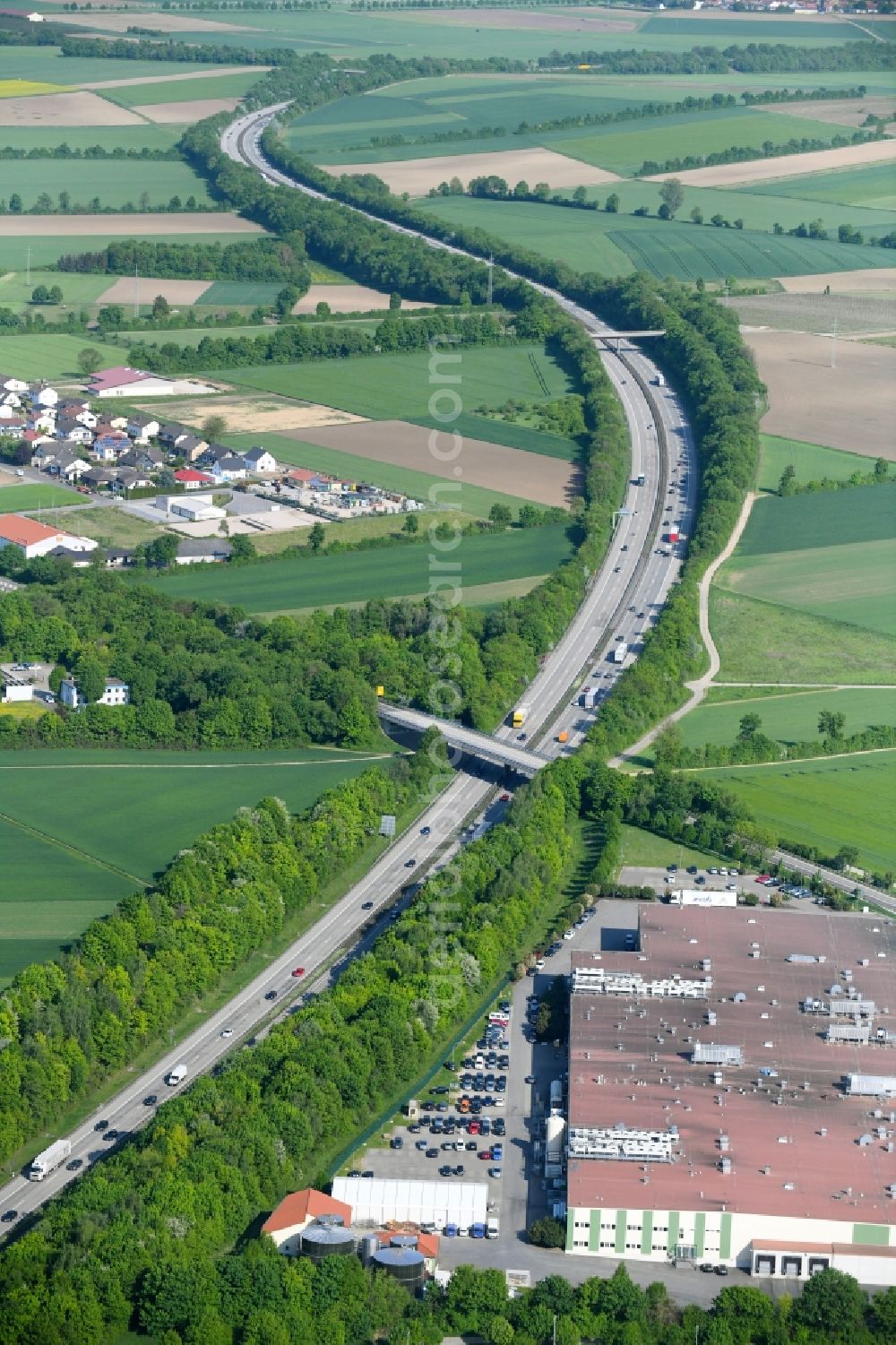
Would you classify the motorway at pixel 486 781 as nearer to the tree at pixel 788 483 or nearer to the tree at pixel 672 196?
the tree at pixel 788 483

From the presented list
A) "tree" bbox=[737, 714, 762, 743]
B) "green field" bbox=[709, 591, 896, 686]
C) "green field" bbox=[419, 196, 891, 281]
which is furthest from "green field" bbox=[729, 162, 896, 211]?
"tree" bbox=[737, 714, 762, 743]

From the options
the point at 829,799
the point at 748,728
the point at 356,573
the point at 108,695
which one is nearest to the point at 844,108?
the point at 356,573

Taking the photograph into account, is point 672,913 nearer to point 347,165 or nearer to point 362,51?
point 347,165

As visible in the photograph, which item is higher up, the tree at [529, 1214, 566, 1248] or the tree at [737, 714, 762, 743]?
the tree at [737, 714, 762, 743]

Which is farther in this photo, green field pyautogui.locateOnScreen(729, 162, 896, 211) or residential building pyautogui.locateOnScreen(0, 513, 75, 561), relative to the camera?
green field pyautogui.locateOnScreen(729, 162, 896, 211)

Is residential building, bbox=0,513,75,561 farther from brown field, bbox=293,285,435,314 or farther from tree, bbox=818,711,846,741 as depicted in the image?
brown field, bbox=293,285,435,314

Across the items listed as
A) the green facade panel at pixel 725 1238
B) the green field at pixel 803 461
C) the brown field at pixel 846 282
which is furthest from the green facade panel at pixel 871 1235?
the brown field at pixel 846 282

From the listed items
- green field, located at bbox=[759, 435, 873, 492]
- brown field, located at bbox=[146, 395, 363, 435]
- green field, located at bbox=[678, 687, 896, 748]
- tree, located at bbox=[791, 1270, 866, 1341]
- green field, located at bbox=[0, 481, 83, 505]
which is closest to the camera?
tree, located at bbox=[791, 1270, 866, 1341]
